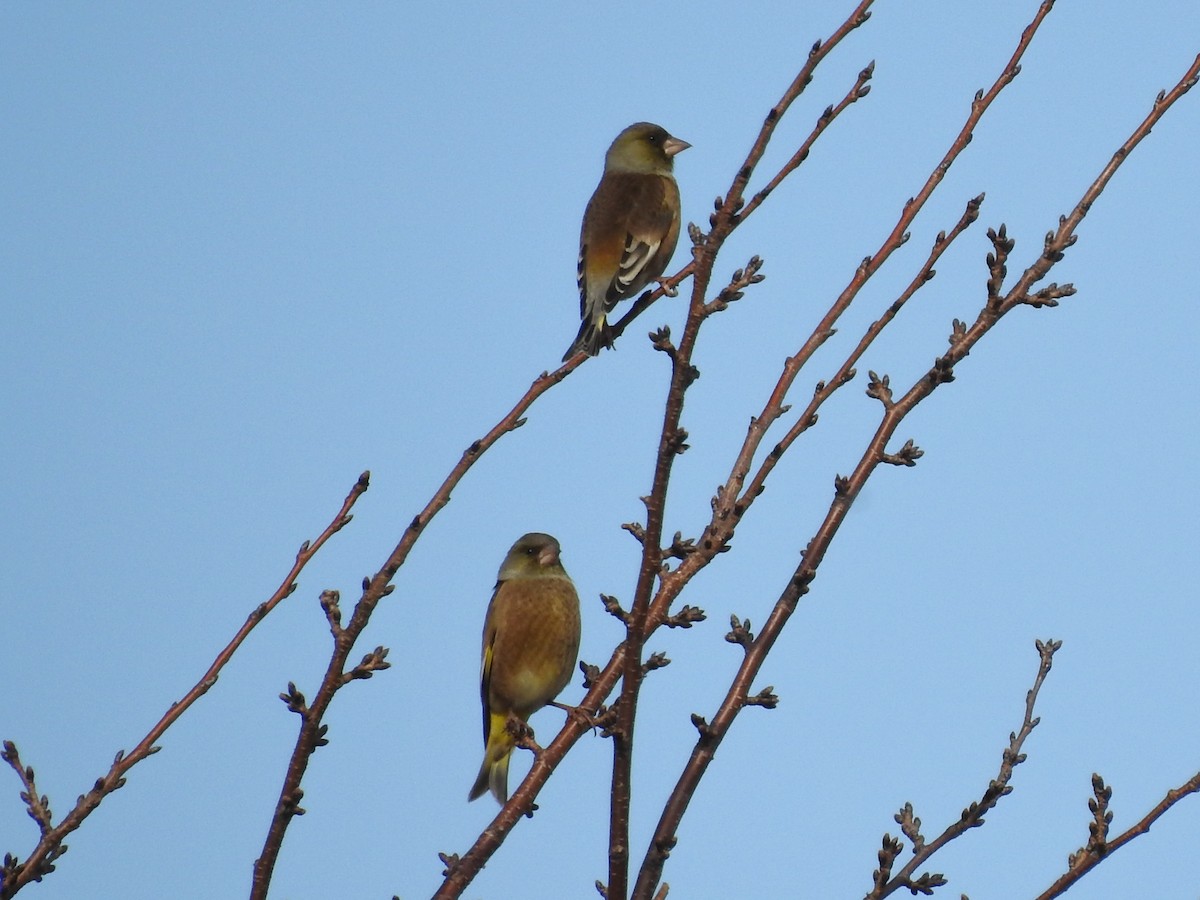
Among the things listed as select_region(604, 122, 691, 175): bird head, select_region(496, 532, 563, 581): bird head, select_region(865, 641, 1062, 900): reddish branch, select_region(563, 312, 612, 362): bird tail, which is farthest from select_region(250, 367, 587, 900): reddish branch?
select_region(604, 122, 691, 175): bird head

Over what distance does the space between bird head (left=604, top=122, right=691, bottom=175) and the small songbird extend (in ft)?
10.0

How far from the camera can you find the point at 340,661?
10.4 feet

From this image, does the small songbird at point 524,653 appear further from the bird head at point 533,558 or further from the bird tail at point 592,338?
the bird tail at point 592,338

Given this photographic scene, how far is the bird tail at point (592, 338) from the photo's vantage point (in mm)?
→ 7383

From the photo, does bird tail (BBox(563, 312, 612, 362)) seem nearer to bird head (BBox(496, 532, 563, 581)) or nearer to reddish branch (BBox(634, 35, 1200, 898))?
bird head (BBox(496, 532, 563, 581))

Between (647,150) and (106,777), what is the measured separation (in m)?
7.16

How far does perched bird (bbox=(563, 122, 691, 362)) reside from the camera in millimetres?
8109

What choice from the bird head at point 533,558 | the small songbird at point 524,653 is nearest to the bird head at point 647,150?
the bird head at point 533,558

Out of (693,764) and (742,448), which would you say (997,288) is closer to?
(742,448)

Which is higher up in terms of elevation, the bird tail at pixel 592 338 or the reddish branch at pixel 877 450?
the bird tail at pixel 592 338

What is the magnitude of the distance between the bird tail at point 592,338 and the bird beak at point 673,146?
2.23 m

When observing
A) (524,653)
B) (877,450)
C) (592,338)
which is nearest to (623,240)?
(592,338)

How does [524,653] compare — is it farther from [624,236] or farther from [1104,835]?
[1104,835]

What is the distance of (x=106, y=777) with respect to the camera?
312cm
